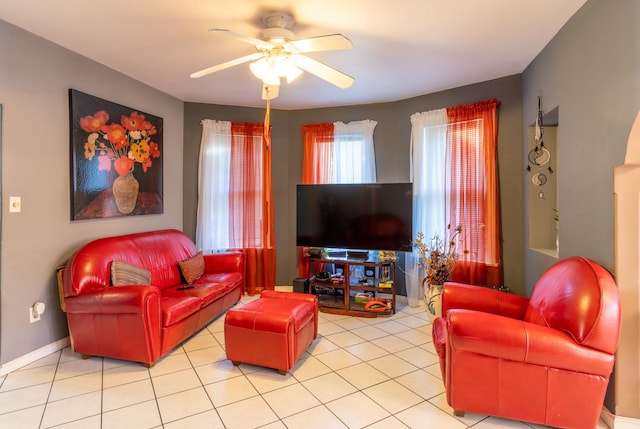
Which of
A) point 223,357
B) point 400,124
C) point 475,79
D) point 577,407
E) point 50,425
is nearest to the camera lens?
point 577,407

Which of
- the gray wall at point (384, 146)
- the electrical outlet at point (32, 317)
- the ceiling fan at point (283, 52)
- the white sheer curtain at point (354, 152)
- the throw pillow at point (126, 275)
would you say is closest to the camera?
the ceiling fan at point (283, 52)

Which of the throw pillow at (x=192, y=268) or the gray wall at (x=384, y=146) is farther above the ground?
the gray wall at (x=384, y=146)

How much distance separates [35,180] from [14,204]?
9.9 inches

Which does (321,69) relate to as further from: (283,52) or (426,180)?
(426,180)

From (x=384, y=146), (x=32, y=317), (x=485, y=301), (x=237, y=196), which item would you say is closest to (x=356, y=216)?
(x=384, y=146)

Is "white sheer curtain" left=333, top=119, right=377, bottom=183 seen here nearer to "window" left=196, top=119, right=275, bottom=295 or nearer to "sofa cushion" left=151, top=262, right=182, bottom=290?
"window" left=196, top=119, right=275, bottom=295

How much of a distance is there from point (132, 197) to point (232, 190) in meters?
1.22

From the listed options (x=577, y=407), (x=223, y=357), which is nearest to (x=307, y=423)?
(x=223, y=357)

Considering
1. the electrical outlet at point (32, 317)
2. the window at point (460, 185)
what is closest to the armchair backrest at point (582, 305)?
the window at point (460, 185)

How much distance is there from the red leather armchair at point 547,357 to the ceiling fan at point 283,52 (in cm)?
185

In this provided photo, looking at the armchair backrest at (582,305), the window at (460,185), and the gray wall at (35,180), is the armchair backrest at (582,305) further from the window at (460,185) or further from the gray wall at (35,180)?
the gray wall at (35,180)

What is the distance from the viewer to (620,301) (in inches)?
71.0

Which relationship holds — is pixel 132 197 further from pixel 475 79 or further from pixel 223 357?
pixel 475 79

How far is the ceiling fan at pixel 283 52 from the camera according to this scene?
86.8 inches
